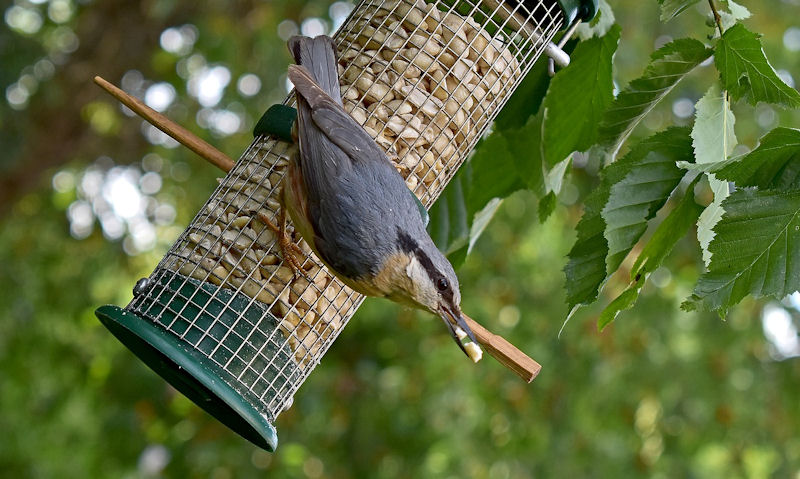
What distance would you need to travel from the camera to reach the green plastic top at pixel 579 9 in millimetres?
2846

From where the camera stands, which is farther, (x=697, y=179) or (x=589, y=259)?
(x=589, y=259)

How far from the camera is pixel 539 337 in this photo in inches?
295

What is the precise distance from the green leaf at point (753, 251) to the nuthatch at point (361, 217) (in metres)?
0.78

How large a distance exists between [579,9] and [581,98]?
30 cm

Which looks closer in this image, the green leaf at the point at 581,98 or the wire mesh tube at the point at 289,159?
the wire mesh tube at the point at 289,159

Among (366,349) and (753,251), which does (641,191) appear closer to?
(753,251)

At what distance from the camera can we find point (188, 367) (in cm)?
244

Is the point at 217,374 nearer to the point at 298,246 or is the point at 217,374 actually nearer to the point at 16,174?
the point at 298,246

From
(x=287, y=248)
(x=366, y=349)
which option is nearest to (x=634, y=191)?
(x=287, y=248)

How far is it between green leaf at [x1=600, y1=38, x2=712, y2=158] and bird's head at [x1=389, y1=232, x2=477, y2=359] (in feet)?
1.93

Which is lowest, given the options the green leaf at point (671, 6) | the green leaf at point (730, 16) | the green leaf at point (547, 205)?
the green leaf at point (547, 205)

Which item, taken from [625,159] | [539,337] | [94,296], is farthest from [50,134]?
[625,159]

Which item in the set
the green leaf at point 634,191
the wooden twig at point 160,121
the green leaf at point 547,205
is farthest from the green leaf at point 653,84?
the wooden twig at point 160,121

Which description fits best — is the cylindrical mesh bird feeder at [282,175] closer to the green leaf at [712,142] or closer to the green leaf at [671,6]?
the green leaf at [671,6]
